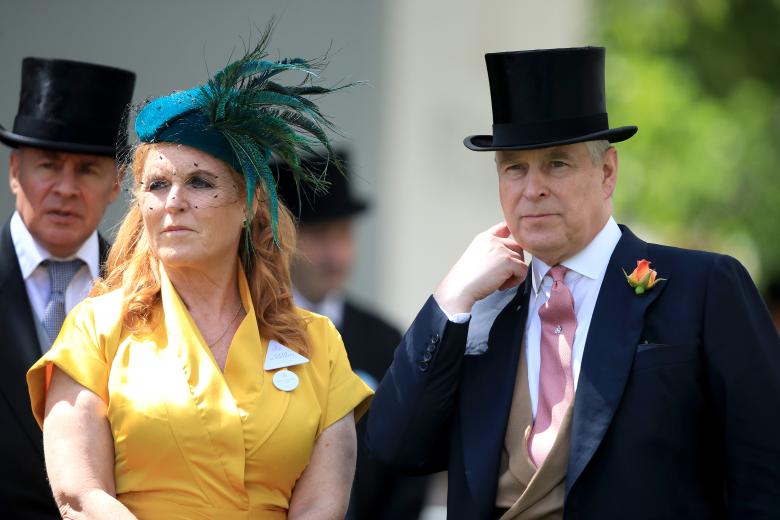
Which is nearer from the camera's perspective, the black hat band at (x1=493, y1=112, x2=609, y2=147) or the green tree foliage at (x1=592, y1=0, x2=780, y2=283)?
the black hat band at (x1=493, y1=112, x2=609, y2=147)

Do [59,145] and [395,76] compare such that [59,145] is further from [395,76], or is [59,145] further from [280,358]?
[395,76]

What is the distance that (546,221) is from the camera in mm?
4227

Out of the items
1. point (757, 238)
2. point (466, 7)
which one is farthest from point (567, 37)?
point (757, 238)

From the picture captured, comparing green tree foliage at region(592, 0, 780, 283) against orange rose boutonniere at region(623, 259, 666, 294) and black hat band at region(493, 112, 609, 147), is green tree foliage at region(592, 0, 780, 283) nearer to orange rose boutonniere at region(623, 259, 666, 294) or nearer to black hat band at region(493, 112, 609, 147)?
black hat band at region(493, 112, 609, 147)

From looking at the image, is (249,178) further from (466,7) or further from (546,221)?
(466,7)

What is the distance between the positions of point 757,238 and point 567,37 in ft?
26.3

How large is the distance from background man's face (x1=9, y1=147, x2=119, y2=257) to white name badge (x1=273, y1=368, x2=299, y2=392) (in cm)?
125

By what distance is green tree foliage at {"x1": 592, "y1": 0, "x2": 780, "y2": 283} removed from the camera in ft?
60.6

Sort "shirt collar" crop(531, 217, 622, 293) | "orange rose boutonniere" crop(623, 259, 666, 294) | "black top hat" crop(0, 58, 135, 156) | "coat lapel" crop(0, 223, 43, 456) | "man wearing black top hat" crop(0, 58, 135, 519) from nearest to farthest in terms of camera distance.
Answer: "orange rose boutonniere" crop(623, 259, 666, 294)
"shirt collar" crop(531, 217, 622, 293)
"coat lapel" crop(0, 223, 43, 456)
"man wearing black top hat" crop(0, 58, 135, 519)
"black top hat" crop(0, 58, 135, 156)

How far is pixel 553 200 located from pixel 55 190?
1.86 metres

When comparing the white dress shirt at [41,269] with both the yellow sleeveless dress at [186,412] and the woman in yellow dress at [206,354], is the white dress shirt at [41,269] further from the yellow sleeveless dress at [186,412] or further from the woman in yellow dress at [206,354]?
the yellow sleeveless dress at [186,412]

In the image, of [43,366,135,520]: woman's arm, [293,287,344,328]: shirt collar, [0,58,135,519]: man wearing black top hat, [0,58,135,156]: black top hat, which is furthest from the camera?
[293,287,344,328]: shirt collar

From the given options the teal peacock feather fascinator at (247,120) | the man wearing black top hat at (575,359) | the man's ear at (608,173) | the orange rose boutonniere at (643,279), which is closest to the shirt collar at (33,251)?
the teal peacock feather fascinator at (247,120)

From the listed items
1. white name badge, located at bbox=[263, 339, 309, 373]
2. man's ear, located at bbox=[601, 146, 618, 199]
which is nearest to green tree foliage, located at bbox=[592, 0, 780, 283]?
man's ear, located at bbox=[601, 146, 618, 199]
